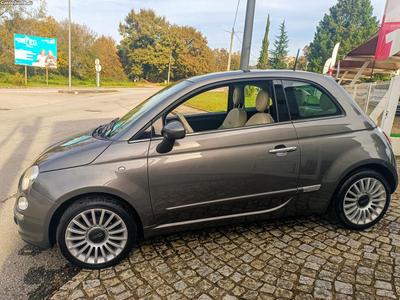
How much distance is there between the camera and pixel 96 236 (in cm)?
269

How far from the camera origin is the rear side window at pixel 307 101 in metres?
3.11

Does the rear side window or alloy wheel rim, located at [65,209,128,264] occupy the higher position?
the rear side window

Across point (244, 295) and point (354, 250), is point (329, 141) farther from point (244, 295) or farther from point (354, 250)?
point (244, 295)

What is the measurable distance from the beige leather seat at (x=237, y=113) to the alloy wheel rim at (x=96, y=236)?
63.0 inches

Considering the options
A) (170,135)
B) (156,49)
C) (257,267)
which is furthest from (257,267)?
(156,49)

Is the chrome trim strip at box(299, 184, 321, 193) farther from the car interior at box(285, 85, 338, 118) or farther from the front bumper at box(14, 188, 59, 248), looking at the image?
the front bumper at box(14, 188, 59, 248)

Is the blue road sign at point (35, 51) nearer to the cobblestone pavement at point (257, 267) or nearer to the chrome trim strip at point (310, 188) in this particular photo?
the cobblestone pavement at point (257, 267)

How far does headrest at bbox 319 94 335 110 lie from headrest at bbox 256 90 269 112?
0.58 meters

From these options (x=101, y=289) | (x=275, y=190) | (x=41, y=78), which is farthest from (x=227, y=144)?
(x=41, y=78)

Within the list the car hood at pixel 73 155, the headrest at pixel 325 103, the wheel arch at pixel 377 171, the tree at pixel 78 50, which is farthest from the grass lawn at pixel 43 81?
the wheel arch at pixel 377 171

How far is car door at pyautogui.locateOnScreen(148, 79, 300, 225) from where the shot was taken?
8.93 feet

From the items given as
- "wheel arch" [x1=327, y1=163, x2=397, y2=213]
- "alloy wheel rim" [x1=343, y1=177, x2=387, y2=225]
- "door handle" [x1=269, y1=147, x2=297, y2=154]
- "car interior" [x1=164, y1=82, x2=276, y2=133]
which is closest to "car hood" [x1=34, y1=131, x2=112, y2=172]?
"car interior" [x1=164, y1=82, x2=276, y2=133]

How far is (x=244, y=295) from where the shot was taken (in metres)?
2.35

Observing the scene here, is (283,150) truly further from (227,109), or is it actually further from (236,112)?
(227,109)
